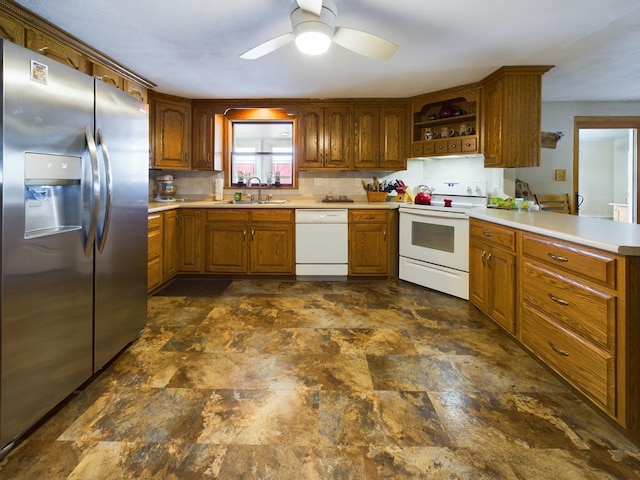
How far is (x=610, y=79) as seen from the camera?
140 inches

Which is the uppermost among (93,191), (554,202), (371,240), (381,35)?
(381,35)

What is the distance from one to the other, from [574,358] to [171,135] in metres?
4.26

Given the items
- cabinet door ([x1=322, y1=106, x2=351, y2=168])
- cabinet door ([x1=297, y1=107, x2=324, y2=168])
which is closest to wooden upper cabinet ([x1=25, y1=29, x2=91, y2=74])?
cabinet door ([x1=297, y1=107, x2=324, y2=168])

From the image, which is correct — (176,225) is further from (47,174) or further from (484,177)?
(484,177)

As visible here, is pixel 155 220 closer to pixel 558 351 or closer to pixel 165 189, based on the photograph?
pixel 165 189

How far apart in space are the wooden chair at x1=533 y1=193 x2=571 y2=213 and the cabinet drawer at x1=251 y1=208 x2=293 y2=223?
291 cm

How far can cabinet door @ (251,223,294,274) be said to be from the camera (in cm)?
419

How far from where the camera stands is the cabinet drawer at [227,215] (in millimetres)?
4176

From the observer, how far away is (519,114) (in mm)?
3268

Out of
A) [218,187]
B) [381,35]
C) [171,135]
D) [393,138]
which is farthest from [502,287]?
[171,135]

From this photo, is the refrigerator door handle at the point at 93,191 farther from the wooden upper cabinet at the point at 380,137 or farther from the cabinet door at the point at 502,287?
the wooden upper cabinet at the point at 380,137

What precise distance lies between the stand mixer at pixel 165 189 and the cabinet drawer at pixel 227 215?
63 cm

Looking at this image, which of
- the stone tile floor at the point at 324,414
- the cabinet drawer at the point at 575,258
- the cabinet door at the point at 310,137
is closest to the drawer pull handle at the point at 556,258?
the cabinet drawer at the point at 575,258

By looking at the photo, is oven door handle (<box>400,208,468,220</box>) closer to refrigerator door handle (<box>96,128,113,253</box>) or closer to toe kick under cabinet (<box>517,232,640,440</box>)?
toe kick under cabinet (<box>517,232,640,440</box>)
